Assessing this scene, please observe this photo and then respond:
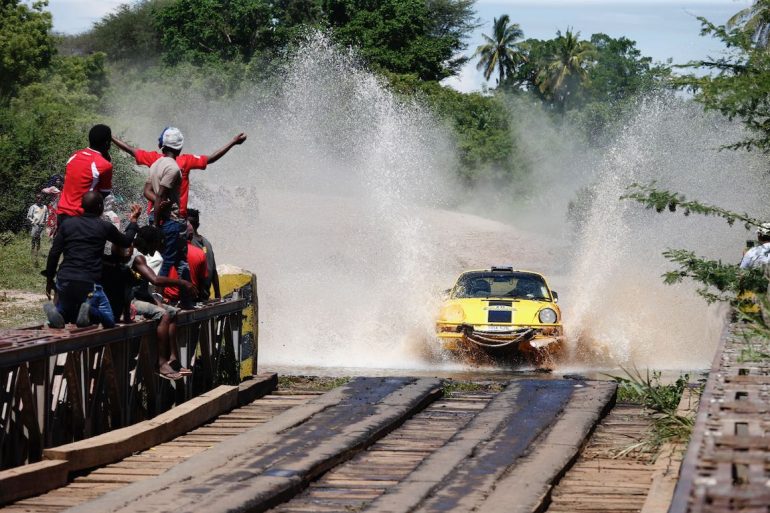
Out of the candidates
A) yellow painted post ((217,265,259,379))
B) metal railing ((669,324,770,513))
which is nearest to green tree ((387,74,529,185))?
yellow painted post ((217,265,259,379))

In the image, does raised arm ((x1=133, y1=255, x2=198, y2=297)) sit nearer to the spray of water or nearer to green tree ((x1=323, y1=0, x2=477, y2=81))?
the spray of water

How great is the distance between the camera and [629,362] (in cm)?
2158

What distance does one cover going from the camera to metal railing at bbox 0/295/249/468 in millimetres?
8773

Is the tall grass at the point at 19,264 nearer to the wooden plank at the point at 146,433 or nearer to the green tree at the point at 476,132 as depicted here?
the wooden plank at the point at 146,433

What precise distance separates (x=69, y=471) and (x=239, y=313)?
16.0 feet

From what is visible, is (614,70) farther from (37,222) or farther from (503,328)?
(503,328)

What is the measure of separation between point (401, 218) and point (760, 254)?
137ft

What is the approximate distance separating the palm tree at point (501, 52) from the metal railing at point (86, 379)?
96.2m

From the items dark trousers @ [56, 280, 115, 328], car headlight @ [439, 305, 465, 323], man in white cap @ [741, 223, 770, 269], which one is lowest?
car headlight @ [439, 305, 465, 323]

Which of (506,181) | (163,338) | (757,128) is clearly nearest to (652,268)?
(757,128)

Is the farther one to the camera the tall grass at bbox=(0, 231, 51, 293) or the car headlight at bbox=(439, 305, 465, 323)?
the tall grass at bbox=(0, 231, 51, 293)

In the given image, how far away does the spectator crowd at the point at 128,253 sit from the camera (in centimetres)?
996

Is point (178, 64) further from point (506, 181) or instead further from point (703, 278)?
point (703, 278)

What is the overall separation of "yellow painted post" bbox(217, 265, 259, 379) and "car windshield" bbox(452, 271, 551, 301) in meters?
6.23
